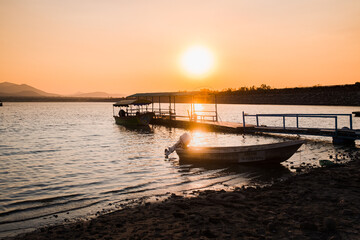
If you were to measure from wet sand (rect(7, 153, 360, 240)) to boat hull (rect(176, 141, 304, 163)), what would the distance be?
15.2 ft

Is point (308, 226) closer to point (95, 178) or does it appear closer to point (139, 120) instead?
point (95, 178)

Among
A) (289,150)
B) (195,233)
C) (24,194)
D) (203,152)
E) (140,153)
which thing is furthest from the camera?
(140,153)

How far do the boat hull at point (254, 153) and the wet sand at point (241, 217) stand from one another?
15.2 feet

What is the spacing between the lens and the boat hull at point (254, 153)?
15289 millimetres

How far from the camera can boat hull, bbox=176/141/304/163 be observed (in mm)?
15289

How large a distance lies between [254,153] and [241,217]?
8245mm

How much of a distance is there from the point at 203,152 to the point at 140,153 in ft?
22.4

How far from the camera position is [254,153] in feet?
51.0

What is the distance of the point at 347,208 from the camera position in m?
7.88

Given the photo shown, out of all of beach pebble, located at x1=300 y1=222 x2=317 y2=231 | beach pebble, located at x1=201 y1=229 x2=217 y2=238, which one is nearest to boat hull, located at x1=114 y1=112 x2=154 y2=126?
beach pebble, located at x1=201 y1=229 x2=217 y2=238

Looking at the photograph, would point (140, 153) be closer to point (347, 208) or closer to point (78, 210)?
point (78, 210)

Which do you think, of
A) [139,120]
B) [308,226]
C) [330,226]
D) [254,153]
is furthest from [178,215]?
[139,120]

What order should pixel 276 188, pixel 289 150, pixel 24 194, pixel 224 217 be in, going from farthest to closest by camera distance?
pixel 289 150, pixel 24 194, pixel 276 188, pixel 224 217

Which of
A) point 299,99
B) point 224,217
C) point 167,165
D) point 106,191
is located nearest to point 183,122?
point 167,165
